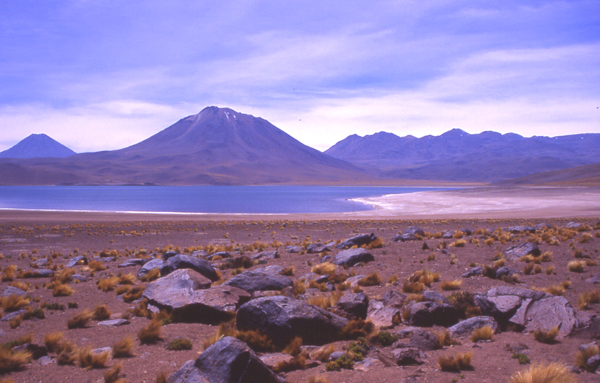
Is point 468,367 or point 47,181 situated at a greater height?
point 47,181

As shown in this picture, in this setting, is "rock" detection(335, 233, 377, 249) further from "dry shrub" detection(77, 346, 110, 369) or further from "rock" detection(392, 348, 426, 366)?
"dry shrub" detection(77, 346, 110, 369)

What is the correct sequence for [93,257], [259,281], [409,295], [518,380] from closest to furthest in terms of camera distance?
[518,380]
[409,295]
[259,281]
[93,257]

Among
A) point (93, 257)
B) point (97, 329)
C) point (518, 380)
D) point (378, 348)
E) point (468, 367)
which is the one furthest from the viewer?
point (93, 257)

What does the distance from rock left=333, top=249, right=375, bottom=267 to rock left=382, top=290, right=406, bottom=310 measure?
4331 millimetres

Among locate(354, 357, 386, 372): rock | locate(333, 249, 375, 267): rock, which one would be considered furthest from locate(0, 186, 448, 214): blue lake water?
locate(354, 357, 386, 372): rock

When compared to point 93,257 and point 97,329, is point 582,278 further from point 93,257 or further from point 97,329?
point 93,257

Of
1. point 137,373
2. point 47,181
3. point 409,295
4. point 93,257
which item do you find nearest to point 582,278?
point 409,295

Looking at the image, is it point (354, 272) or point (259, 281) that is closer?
point (259, 281)

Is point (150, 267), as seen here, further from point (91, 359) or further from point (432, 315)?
point (432, 315)

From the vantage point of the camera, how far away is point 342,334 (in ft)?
21.7

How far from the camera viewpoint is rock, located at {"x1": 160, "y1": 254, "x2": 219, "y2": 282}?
10.6 metres

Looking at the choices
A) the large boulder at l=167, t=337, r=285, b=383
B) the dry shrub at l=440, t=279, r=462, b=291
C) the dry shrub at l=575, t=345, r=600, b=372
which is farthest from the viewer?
the dry shrub at l=440, t=279, r=462, b=291

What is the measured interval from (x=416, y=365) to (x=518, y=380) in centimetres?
136

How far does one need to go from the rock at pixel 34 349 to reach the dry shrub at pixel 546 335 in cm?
779
